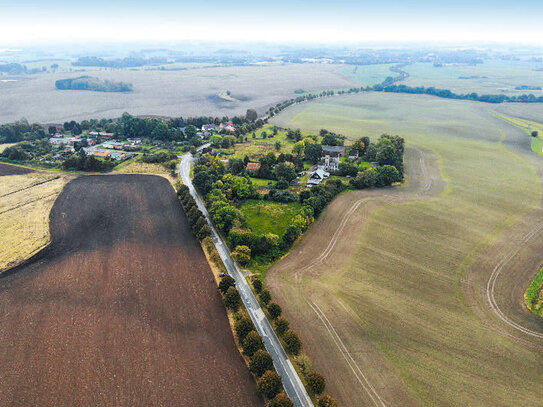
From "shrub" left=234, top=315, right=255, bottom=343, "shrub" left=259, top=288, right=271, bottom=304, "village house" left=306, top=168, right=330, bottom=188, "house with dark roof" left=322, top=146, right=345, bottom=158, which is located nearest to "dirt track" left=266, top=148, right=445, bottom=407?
"shrub" left=259, top=288, right=271, bottom=304

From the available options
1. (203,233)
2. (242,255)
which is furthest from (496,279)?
(203,233)

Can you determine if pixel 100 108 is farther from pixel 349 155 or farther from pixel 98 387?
pixel 98 387

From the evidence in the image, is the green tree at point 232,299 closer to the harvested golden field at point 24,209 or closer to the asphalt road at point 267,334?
the asphalt road at point 267,334

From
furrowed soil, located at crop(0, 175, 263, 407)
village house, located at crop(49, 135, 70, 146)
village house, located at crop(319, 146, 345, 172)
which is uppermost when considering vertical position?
village house, located at crop(319, 146, 345, 172)

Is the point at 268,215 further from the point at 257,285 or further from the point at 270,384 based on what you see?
the point at 270,384

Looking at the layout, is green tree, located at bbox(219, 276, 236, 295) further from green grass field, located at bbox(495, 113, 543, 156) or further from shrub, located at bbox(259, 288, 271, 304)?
green grass field, located at bbox(495, 113, 543, 156)

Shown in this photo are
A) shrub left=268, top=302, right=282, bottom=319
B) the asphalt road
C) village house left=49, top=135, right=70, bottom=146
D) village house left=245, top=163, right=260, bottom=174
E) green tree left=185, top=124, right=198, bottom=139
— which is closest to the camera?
the asphalt road

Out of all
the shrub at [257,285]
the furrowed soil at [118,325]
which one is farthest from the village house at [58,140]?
the shrub at [257,285]
